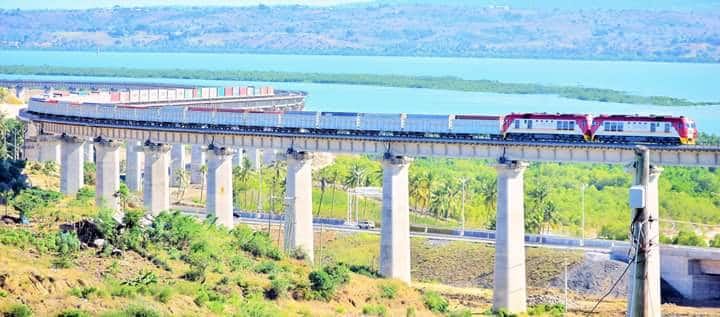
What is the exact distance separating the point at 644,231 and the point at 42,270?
28899mm

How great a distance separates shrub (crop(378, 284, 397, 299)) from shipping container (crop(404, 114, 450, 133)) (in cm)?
1270

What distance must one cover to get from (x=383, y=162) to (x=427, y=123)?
2892 mm

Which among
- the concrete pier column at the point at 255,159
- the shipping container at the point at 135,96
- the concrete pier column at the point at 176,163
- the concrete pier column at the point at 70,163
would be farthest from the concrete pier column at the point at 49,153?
the concrete pier column at the point at 70,163

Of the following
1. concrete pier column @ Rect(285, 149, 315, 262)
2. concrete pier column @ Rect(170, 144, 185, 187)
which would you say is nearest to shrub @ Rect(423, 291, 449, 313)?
concrete pier column @ Rect(285, 149, 315, 262)

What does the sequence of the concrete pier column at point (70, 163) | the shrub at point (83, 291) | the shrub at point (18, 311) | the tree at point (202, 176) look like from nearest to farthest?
1. the shrub at point (18, 311)
2. the shrub at point (83, 291)
3. the concrete pier column at point (70, 163)
4. the tree at point (202, 176)

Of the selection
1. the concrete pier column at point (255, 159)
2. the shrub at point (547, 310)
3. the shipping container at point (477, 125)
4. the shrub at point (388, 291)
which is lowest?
the shrub at point (547, 310)

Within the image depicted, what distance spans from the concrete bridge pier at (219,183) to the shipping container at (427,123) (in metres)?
13.4

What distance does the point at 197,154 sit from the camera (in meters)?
127

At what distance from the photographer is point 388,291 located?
203ft

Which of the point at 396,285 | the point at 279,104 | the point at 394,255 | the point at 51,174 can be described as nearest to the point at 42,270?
the point at 396,285

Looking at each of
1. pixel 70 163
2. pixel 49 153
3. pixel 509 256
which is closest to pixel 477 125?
pixel 509 256

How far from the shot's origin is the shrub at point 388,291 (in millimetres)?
61250

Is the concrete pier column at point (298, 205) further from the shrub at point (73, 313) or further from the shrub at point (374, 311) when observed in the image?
the shrub at point (73, 313)

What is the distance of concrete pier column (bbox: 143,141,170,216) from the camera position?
89.7 metres
